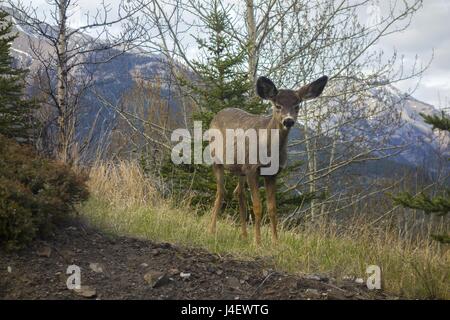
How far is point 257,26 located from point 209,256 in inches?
353

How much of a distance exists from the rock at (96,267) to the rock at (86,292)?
39cm

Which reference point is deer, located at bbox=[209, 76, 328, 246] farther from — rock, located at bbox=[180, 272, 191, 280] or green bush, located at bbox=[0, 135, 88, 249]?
green bush, located at bbox=[0, 135, 88, 249]

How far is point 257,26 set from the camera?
13.2 m

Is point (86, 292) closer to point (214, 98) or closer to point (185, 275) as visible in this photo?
point (185, 275)

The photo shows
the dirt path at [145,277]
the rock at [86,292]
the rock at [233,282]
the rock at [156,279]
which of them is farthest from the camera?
the rock at [233,282]

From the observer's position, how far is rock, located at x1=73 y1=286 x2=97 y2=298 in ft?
13.3

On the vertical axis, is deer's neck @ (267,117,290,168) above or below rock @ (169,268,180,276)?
above

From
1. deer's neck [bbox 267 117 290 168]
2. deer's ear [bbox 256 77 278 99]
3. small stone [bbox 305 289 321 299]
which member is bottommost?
small stone [bbox 305 289 321 299]

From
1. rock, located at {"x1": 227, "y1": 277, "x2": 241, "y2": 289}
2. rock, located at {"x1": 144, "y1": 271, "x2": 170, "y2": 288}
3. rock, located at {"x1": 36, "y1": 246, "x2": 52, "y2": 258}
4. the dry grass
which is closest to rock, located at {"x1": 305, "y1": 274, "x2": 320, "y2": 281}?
the dry grass

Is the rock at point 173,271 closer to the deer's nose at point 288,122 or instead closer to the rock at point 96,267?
the rock at point 96,267

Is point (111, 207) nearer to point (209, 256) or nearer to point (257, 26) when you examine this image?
point (209, 256)

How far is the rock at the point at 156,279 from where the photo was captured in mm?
4336

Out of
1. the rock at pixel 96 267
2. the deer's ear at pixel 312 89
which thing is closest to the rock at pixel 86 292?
the rock at pixel 96 267

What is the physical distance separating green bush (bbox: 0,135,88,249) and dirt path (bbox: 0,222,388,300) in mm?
168
